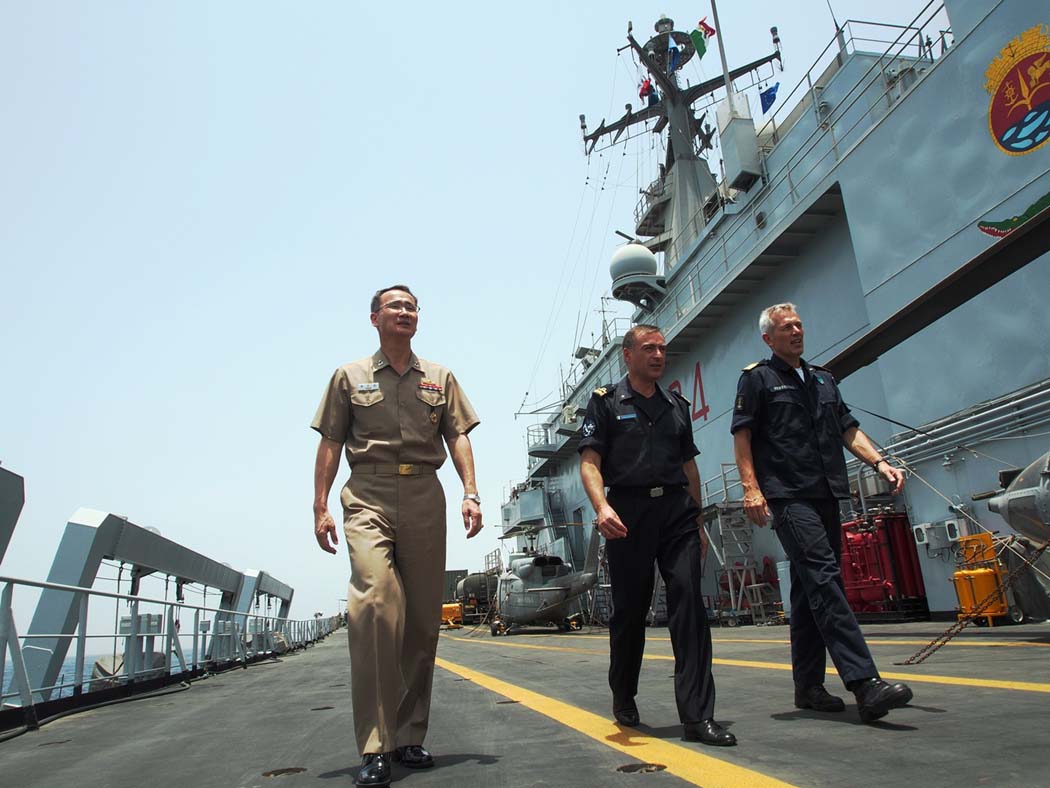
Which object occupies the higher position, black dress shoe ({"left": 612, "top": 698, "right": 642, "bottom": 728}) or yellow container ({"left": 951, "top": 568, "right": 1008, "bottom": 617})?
yellow container ({"left": 951, "top": 568, "right": 1008, "bottom": 617})

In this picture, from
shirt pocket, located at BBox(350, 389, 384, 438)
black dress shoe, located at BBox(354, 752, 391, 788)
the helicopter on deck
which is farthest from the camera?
the helicopter on deck

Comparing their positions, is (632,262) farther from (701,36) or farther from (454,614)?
(454,614)

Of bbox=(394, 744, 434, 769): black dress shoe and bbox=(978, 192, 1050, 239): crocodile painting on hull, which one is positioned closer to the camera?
bbox=(394, 744, 434, 769): black dress shoe

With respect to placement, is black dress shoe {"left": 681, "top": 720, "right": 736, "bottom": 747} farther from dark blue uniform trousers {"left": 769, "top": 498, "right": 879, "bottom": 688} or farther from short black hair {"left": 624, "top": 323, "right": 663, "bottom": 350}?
short black hair {"left": 624, "top": 323, "right": 663, "bottom": 350}

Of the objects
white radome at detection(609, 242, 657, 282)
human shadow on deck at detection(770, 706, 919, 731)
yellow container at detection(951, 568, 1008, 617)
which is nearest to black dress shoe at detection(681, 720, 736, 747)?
human shadow on deck at detection(770, 706, 919, 731)

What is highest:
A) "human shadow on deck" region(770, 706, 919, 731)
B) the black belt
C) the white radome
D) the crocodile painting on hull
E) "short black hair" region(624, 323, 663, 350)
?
the white radome

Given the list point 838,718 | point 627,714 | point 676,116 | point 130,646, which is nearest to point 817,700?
point 838,718

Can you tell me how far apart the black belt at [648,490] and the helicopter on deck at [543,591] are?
1879 cm

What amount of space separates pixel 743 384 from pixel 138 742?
3746mm

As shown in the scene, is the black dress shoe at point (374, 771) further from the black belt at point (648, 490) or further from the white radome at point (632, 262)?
the white radome at point (632, 262)

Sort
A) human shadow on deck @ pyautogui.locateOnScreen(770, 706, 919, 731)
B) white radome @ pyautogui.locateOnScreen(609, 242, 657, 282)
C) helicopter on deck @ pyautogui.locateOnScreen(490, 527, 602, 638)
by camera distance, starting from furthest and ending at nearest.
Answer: helicopter on deck @ pyautogui.locateOnScreen(490, 527, 602, 638) < white radome @ pyautogui.locateOnScreen(609, 242, 657, 282) < human shadow on deck @ pyautogui.locateOnScreen(770, 706, 919, 731)

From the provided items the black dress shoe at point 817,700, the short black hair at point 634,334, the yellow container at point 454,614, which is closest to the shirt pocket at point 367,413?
the short black hair at point 634,334

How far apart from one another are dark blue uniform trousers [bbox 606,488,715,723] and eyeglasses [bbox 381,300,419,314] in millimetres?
1244

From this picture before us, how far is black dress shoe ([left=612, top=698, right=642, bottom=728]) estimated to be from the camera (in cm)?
326
